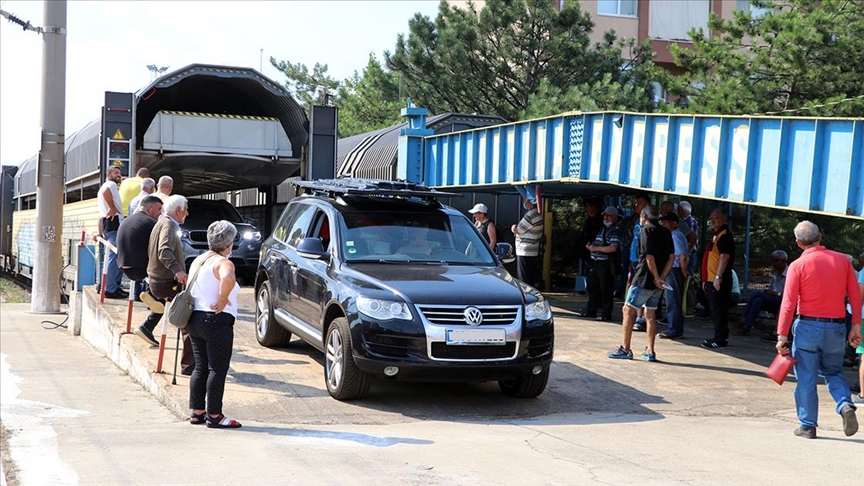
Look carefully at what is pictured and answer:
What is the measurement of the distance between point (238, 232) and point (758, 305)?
27.9 ft

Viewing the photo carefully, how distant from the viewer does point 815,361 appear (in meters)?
8.17

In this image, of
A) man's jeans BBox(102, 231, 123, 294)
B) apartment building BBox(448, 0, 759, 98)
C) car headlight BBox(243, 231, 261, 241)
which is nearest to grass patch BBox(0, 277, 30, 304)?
car headlight BBox(243, 231, 261, 241)

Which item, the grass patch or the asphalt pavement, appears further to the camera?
the grass patch

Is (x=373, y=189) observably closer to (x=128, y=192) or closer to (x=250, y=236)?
(x=128, y=192)

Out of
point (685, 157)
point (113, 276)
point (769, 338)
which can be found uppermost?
point (685, 157)

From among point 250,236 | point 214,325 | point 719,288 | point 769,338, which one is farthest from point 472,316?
point 250,236

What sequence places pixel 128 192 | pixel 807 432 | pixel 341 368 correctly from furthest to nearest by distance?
1. pixel 128 192
2. pixel 341 368
3. pixel 807 432

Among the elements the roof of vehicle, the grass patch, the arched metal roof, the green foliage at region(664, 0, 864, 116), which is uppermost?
the green foliage at region(664, 0, 864, 116)

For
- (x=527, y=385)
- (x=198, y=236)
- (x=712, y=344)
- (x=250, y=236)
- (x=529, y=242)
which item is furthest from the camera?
(x=250, y=236)

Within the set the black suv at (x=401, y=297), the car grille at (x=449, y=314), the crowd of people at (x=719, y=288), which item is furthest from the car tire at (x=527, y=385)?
the crowd of people at (x=719, y=288)

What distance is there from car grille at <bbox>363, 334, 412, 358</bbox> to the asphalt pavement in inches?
21.8

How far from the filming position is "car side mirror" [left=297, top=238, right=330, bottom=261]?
9164mm

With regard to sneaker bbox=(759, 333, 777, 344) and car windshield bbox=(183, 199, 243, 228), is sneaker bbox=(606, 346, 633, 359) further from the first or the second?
car windshield bbox=(183, 199, 243, 228)

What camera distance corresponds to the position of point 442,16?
92.1 feet
